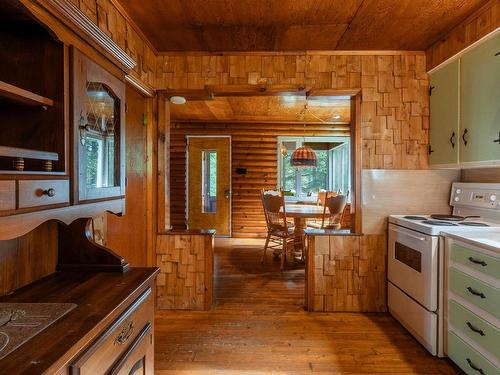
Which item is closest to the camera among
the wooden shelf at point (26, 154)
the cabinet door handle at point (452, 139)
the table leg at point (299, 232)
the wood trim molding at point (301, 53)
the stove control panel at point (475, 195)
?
the wooden shelf at point (26, 154)

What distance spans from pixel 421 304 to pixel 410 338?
384mm

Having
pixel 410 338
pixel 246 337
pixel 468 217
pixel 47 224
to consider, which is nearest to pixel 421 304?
pixel 410 338

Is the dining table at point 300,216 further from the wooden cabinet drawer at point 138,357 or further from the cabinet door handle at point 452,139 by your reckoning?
the wooden cabinet drawer at point 138,357

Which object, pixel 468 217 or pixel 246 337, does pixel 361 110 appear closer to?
pixel 468 217

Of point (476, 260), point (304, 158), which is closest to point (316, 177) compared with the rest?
point (304, 158)

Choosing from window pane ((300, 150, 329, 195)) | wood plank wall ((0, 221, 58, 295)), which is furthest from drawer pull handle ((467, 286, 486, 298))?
window pane ((300, 150, 329, 195))

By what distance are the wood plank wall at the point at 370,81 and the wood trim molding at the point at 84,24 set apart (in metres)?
1.40

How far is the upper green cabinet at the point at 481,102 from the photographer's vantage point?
6.17ft

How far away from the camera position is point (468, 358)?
1720mm

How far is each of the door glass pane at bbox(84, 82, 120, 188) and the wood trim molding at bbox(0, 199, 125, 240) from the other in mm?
99

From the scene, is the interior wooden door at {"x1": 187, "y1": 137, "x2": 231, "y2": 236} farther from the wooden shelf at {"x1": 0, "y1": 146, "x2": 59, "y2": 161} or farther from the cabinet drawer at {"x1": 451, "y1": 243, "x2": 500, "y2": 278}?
the wooden shelf at {"x1": 0, "y1": 146, "x2": 59, "y2": 161}

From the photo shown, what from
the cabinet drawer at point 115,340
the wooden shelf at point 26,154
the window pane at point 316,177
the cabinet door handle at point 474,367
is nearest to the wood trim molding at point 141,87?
the wooden shelf at point 26,154

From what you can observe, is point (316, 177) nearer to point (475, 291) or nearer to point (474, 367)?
point (475, 291)

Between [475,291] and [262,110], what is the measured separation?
4128 mm
